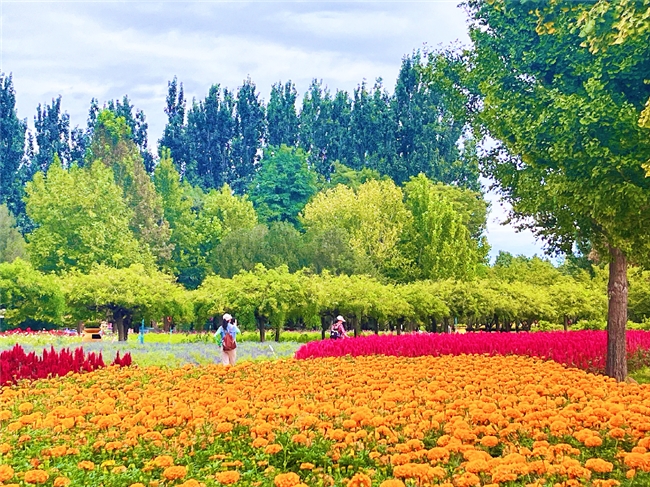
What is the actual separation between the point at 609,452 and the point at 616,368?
896cm

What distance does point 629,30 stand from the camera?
925 centimetres

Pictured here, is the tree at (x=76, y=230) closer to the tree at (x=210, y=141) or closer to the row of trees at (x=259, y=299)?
the row of trees at (x=259, y=299)

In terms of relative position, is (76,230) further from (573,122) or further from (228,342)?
(573,122)

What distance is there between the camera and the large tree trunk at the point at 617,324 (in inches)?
609

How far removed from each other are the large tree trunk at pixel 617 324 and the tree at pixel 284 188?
51299 millimetres

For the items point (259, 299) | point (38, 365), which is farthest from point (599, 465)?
point (259, 299)

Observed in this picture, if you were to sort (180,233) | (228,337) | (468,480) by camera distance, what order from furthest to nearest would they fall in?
(180,233), (228,337), (468,480)

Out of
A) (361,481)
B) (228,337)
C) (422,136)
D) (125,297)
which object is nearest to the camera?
(361,481)

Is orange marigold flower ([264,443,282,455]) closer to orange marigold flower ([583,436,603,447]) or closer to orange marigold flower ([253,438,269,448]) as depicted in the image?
orange marigold flower ([253,438,269,448])

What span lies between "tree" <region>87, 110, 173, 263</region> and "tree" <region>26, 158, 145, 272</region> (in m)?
5.07

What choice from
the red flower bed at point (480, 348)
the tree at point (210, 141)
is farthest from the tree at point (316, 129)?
the red flower bed at point (480, 348)

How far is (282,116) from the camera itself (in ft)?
277

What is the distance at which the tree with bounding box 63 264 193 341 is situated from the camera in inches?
1091

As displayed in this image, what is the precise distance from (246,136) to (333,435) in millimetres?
79451
